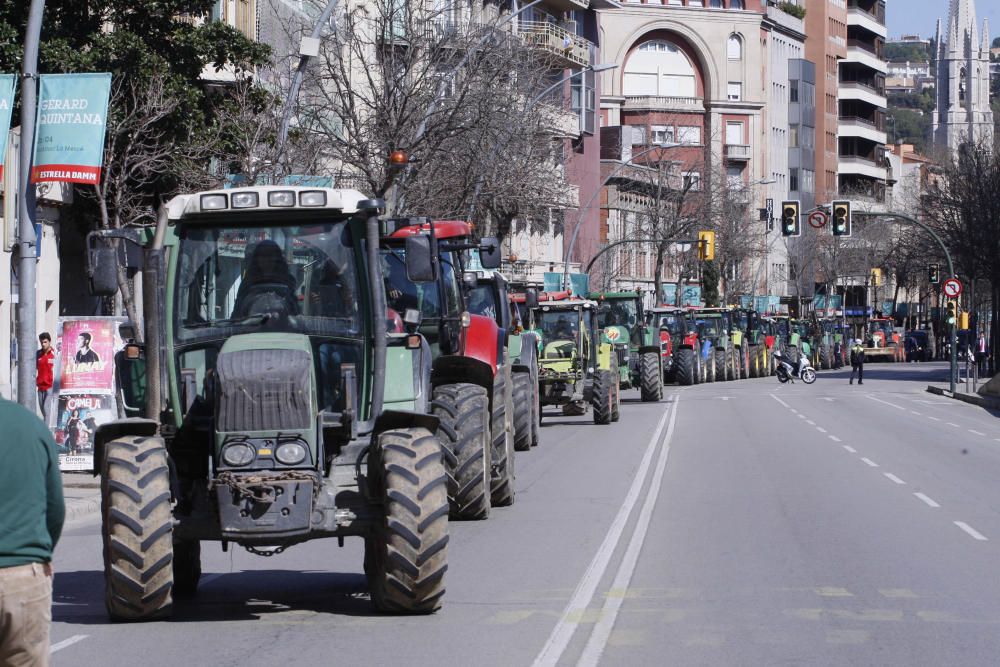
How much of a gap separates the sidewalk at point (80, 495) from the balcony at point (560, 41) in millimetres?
45181

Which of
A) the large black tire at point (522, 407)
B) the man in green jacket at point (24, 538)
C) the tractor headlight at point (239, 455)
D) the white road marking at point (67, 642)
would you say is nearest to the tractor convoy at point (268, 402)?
the tractor headlight at point (239, 455)

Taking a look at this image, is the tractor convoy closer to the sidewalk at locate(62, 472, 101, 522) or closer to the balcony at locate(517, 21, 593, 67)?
the sidewalk at locate(62, 472, 101, 522)

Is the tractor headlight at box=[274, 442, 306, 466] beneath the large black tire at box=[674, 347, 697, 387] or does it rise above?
above

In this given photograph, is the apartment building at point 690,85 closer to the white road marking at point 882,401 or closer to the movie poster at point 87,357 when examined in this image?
the white road marking at point 882,401

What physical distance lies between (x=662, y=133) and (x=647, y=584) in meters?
99.5

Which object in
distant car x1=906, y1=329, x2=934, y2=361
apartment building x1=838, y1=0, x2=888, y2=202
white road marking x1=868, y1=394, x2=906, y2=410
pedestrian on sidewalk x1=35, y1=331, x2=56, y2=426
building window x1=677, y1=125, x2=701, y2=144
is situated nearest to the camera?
pedestrian on sidewalk x1=35, y1=331, x2=56, y2=426

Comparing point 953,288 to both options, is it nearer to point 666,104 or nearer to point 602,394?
point 602,394

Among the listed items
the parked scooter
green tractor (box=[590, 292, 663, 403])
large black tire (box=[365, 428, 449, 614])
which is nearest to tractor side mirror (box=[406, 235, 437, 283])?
large black tire (box=[365, 428, 449, 614])

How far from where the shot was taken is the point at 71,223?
36.3m

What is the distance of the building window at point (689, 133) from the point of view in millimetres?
109188

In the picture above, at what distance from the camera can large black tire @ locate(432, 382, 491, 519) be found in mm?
15219

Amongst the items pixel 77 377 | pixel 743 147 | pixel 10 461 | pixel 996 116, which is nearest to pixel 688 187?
pixel 996 116

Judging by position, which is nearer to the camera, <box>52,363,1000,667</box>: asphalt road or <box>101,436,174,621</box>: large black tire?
<box>52,363,1000,667</box>: asphalt road

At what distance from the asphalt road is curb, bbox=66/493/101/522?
149cm
